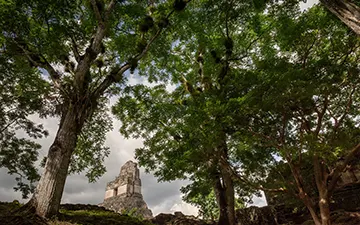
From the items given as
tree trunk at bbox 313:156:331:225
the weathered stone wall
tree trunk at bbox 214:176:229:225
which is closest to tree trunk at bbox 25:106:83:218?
tree trunk at bbox 214:176:229:225

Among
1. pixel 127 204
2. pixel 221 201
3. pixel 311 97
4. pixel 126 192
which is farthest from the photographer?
pixel 126 192

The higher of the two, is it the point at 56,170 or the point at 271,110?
the point at 271,110

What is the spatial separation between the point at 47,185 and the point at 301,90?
6.51m

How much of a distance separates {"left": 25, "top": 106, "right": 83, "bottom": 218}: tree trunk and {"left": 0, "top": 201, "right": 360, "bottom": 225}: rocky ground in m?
0.30

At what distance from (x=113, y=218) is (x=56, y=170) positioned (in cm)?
255

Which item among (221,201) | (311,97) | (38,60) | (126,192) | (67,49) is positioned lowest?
(221,201)

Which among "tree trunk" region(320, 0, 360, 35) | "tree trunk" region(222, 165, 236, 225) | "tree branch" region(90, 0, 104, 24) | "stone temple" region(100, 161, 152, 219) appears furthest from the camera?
"stone temple" region(100, 161, 152, 219)

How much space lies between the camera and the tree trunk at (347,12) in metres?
4.09

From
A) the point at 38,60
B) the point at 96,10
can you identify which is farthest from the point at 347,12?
the point at 38,60

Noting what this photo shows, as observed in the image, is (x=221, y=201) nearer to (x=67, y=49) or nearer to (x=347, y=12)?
(x=347, y=12)

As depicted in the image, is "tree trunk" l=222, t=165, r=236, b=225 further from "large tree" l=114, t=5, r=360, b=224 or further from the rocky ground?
the rocky ground

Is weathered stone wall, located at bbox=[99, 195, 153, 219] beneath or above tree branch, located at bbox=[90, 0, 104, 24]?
beneath

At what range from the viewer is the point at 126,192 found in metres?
22.7

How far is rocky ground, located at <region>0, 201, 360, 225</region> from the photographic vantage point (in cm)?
428
